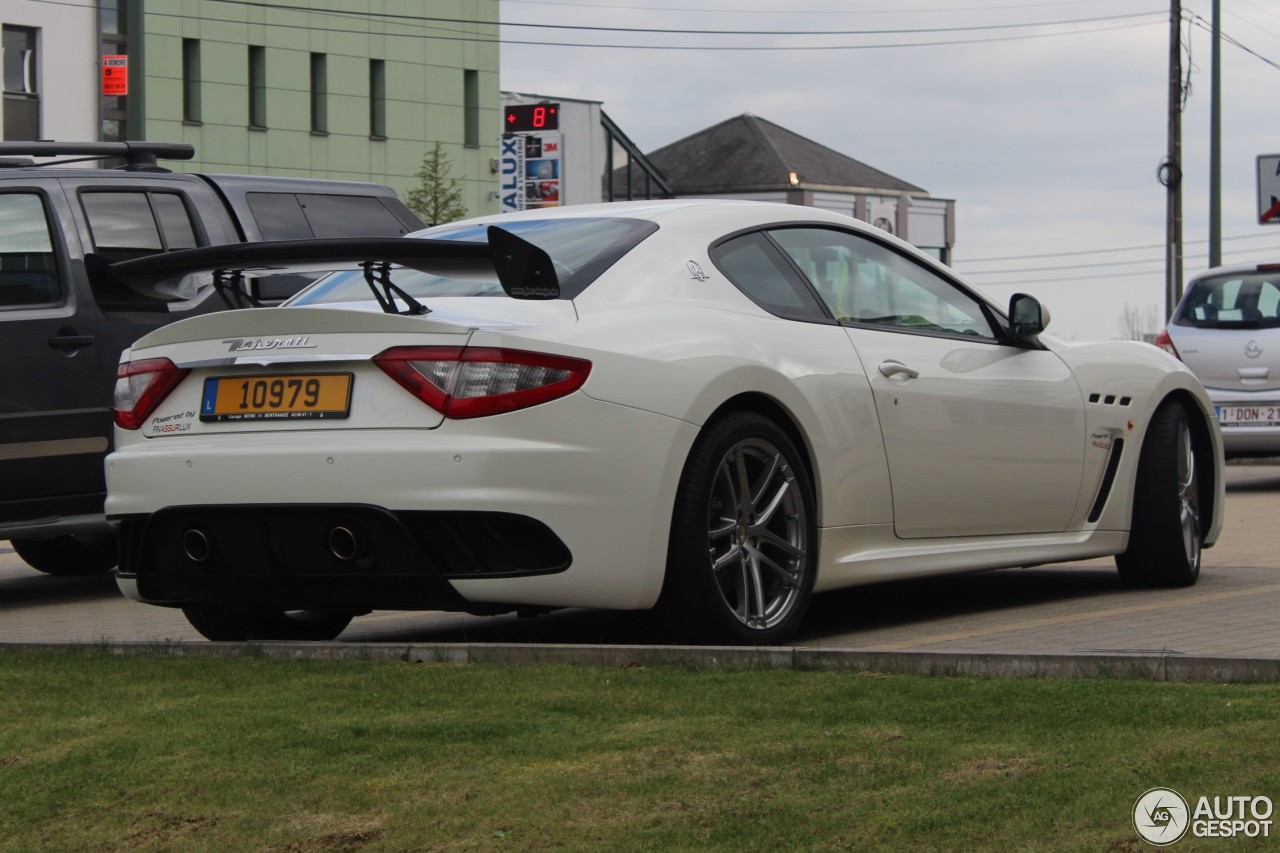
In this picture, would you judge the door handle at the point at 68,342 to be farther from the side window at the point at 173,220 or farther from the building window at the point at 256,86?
the building window at the point at 256,86

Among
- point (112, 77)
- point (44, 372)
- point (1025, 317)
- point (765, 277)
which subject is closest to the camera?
point (765, 277)

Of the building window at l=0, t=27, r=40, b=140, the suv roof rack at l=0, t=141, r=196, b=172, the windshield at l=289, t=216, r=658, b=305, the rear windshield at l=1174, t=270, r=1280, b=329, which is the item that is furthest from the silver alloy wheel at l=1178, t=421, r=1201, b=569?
the building window at l=0, t=27, r=40, b=140

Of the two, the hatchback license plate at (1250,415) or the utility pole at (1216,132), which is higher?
the utility pole at (1216,132)

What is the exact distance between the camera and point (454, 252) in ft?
19.2

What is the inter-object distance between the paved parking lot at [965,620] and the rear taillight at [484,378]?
117 cm

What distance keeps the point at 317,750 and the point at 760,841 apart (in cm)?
127

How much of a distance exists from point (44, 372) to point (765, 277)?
160 inches

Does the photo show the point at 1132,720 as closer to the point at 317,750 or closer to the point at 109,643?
the point at 317,750

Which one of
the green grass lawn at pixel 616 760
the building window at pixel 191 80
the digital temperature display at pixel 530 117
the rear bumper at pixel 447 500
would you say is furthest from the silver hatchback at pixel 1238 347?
the digital temperature display at pixel 530 117

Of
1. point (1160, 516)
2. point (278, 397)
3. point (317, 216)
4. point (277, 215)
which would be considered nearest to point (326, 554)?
point (278, 397)

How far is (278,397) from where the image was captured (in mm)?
6297

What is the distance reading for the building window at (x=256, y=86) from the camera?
53.4 metres

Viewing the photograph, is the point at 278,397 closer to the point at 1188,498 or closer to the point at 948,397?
the point at 948,397

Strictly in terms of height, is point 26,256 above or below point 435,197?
below
